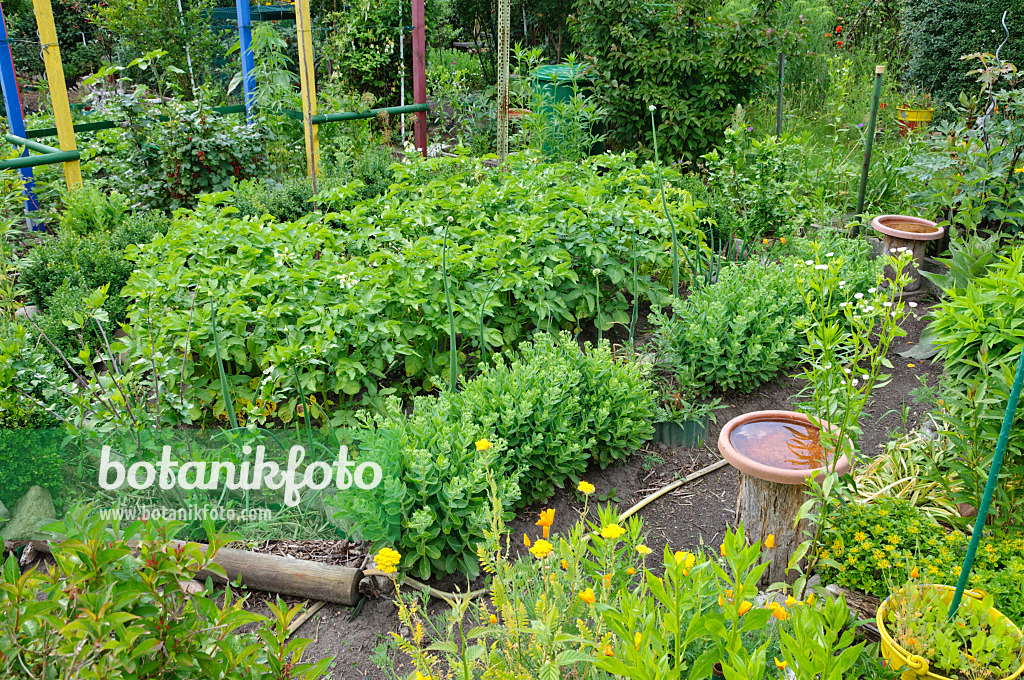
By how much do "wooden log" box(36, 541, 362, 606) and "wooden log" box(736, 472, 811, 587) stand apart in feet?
4.54

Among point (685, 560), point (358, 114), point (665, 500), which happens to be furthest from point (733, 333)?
point (358, 114)

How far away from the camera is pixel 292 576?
2467 millimetres

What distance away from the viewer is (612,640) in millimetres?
1736

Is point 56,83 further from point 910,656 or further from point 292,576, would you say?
point 910,656

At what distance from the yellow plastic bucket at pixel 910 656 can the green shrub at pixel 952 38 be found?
8.46m

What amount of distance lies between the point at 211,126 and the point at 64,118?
992 mm

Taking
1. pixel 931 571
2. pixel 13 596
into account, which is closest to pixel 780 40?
pixel 931 571

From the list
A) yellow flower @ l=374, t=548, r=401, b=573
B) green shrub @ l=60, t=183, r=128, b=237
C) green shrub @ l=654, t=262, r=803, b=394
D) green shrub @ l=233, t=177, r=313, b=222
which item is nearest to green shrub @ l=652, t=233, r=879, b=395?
green shrub @ l=654, t=262, r=803, b=394

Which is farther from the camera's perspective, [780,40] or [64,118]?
[780,40]

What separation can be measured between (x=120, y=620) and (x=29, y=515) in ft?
6.91

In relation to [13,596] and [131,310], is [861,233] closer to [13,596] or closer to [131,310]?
[131,310]

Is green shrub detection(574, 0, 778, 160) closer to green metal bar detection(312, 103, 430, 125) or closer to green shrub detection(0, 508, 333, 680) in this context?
green metal bar detection(312, 103, 430, 125)

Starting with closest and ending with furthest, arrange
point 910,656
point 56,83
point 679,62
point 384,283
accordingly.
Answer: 1. point 910,656
2. point 384,283
3. point 56,83
4. point 679,62

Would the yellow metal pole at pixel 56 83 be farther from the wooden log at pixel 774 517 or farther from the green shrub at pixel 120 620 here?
the wooden log at pixel 774 517
